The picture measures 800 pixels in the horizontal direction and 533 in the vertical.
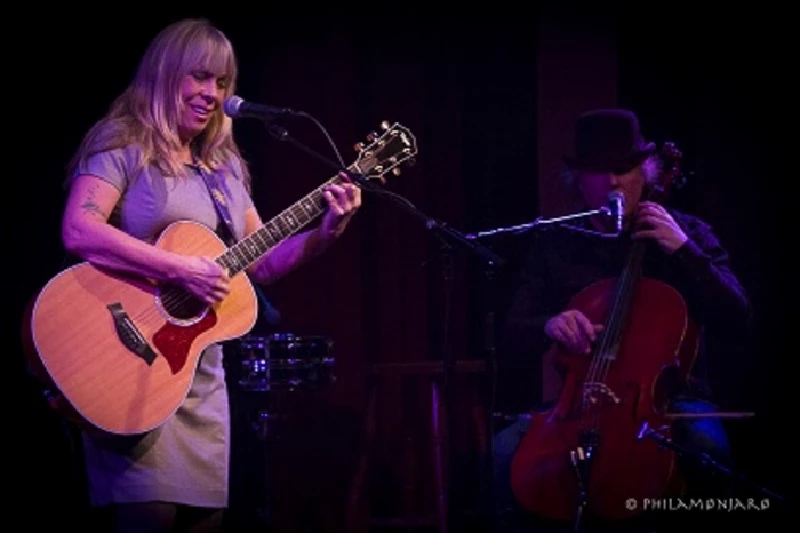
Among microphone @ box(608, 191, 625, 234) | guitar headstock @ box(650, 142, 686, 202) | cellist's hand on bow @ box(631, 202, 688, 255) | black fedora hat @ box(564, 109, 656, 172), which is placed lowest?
cellist's hand on bow @ box(631, 202, 688, 255)

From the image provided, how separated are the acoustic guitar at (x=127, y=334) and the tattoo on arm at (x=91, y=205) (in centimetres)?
17

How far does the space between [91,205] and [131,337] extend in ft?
1.35

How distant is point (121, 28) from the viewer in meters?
5.02

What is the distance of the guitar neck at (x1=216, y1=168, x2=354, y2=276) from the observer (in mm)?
3404

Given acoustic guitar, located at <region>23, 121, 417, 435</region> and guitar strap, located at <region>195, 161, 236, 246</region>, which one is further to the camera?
guitar strap, located at <region>195, 161, 236, 246</region>

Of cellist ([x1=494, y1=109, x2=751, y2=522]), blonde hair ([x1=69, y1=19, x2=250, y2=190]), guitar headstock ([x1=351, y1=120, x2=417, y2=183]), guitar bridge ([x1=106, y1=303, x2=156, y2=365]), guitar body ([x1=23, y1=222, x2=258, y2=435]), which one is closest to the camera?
guitar body ([x1=23, y1=222, x2=258, y2=435])

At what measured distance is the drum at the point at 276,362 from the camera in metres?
4.87

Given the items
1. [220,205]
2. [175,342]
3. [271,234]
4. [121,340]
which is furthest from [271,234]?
[121,340]

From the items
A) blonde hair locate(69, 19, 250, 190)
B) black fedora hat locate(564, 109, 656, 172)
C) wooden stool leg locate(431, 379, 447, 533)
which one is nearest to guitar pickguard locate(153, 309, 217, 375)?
blonde hair locate(69, 19, 250, 190)

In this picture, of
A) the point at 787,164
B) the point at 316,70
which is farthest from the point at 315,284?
the point at 787,164

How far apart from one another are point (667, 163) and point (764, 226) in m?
1.73

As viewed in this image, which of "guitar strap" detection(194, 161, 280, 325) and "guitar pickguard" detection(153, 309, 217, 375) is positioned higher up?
"guitar strap" detection(194, 161, 280, 325)

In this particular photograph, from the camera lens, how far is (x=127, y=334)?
10.4 ft

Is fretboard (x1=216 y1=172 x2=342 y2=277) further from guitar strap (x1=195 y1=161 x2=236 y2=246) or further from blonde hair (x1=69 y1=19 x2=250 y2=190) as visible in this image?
blonde hair (x1=69 y1=19 x2=250 y2=190)
